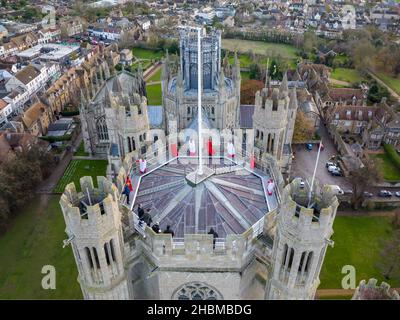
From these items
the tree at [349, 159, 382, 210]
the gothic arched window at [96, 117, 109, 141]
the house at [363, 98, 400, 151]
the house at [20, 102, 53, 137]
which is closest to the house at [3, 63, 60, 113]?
the house at [20, 102, 53, 137]

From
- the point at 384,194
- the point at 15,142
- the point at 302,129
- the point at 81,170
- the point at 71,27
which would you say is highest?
the point at 71,27

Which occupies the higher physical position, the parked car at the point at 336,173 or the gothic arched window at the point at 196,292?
the gothic arched window at the point at 196,292

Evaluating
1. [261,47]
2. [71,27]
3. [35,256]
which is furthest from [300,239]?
[71,27]

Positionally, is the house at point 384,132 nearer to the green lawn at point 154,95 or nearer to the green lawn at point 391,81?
the green lawn at point 391,81

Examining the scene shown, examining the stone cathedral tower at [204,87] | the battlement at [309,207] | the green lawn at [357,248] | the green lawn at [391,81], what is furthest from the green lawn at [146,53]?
the battlement at [309,207]

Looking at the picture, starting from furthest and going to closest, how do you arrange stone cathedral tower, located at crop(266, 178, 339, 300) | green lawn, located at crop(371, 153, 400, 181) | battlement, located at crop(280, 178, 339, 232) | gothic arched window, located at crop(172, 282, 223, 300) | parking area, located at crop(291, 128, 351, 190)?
green lawn, located at crop(371, 153, 400, 181), parking area, located at crop(291, 128, 351, 190), gothic arched window, located at crop(172, 282, 223, 300), stone cathedral tower, located at crop(266, 178, 339, 300), battlement, located at crop(280, 178, 339, 232)

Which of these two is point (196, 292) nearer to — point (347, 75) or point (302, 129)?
point (302, 129)

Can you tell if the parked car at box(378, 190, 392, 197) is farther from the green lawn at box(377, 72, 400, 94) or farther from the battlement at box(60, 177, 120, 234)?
the battlement at box(60, 177, 120, 234)
